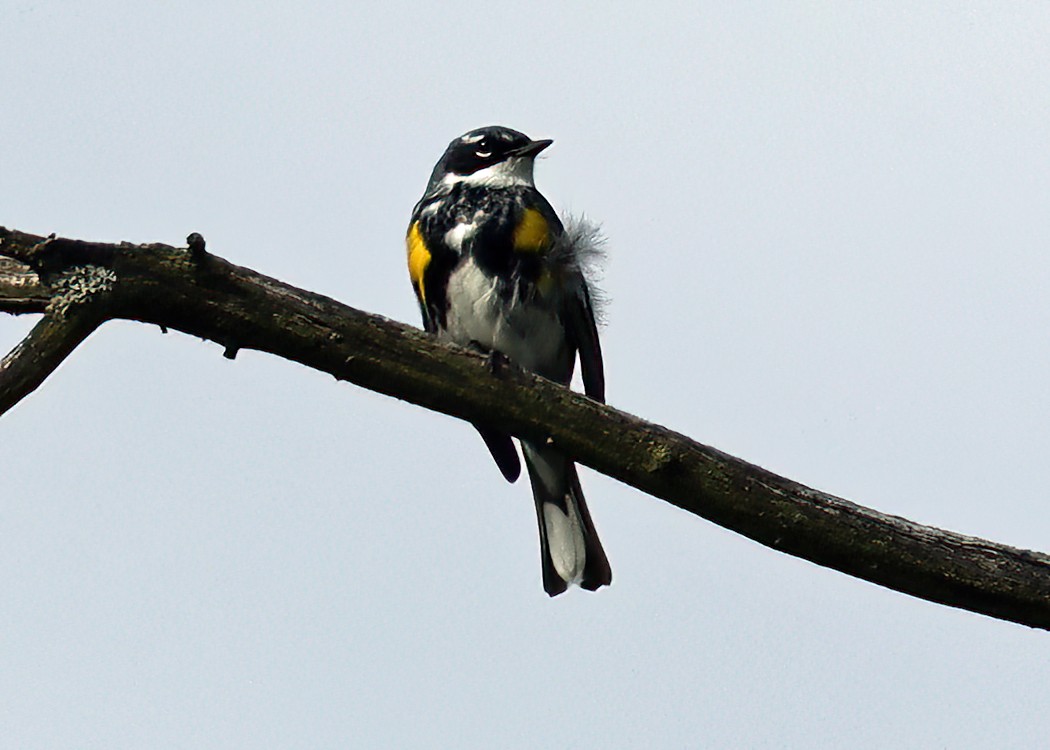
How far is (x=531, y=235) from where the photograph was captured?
19.9ft

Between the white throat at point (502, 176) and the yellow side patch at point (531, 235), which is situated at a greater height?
the white throat at point (502, 176)

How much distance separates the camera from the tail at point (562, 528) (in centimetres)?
628

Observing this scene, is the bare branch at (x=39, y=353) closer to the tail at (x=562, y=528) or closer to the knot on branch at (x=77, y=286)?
the knot on branch at (x=77, y=286)

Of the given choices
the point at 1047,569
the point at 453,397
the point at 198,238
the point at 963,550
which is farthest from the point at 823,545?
the point at 198,238

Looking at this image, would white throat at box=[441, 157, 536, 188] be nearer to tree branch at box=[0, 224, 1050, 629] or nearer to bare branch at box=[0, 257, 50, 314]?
tree branch at box=[0, 224, 1050, 629]

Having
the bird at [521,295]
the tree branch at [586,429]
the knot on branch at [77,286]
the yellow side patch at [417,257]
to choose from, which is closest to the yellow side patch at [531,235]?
the bird at [521,295]

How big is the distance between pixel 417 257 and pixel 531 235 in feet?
2.15

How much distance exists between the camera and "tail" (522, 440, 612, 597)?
6.28m

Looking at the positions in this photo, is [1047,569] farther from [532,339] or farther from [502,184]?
[502,184]

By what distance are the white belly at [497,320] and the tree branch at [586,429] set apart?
6.24 ft

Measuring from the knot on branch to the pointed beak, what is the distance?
3.54 m

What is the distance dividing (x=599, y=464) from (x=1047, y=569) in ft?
4.87

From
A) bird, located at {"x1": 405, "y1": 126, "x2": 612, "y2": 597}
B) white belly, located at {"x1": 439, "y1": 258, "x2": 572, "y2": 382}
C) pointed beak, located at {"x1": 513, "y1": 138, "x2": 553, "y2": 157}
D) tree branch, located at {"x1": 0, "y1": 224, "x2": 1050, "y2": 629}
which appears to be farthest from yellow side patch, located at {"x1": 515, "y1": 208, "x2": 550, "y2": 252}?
tree branch, located at {"x1": 0, "y1": 224, "x2": 1050, "y2": 629}

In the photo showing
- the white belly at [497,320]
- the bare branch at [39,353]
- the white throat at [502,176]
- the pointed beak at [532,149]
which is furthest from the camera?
the pointed beak at [532,149]
